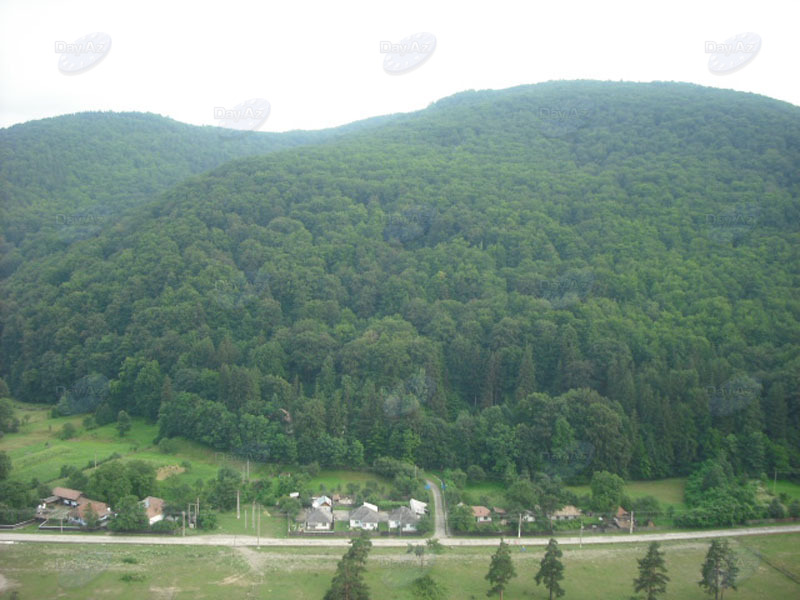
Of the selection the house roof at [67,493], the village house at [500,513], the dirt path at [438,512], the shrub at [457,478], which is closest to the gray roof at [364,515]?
the dirt path at [438,512]

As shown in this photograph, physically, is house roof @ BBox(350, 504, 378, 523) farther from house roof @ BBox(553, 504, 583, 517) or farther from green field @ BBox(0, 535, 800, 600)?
house roof @ BBox(553, 504, 583, 517)

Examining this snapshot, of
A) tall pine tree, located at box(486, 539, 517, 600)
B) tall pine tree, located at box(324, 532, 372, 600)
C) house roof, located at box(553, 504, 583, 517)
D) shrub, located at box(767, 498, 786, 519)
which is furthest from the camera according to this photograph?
shrub, located at box(767, 498, 786, 519)

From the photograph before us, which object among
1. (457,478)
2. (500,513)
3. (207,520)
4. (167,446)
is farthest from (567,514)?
(167,446)

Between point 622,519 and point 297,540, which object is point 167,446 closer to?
point 297,540

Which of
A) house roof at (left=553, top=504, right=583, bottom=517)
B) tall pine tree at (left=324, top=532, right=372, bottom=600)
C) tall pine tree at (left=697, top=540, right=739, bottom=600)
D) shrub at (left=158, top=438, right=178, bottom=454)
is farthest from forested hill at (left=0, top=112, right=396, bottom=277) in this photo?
tall pine tree at (left=697, top=540, right=739, bottom=600)

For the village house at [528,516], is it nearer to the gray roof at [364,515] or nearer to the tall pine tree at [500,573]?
the tall pine tree at [500,573]

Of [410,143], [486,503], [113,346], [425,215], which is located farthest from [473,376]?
[410,143]
